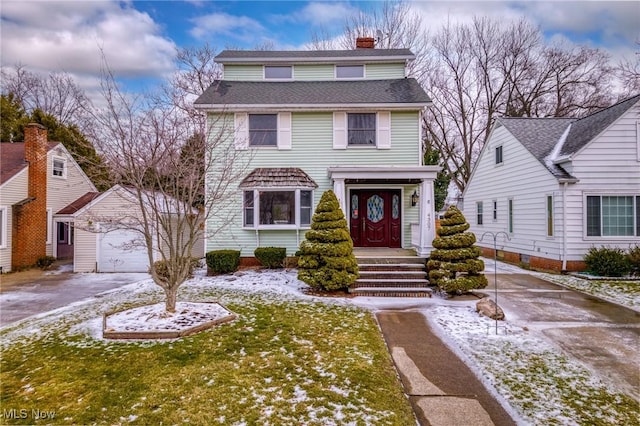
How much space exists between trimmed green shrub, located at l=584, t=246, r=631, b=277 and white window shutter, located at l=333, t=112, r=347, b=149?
911 centimetres

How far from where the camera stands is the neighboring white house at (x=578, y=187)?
36.4 feet

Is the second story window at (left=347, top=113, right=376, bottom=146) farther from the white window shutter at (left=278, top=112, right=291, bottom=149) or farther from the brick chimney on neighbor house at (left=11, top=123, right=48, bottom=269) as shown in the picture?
the brick chimney on neighbor house at (left=11, top=123, right=48, bottom=269)

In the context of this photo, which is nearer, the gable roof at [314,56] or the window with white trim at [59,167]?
the gable roof at [314,56]

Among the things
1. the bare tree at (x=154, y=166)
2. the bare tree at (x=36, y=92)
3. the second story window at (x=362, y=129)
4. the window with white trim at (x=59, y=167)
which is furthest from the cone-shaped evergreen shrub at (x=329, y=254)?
the bare tree at (x=36, y=92)

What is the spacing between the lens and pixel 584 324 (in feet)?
21.5

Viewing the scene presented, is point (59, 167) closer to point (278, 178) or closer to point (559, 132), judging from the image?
point (278, 178)

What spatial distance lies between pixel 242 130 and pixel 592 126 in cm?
1281

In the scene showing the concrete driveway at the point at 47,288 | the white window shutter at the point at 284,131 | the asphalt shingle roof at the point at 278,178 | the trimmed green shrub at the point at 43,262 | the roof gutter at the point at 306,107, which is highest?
the roof gutter at the point at 306,107

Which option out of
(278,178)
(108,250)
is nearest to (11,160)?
(108,250)

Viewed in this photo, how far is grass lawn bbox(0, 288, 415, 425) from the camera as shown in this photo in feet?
11.4

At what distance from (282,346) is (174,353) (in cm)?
164

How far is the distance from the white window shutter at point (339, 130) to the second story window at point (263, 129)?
2.22 m

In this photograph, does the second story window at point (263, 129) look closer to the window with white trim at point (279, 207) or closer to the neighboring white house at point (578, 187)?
the window with white trim at point (279, 207)

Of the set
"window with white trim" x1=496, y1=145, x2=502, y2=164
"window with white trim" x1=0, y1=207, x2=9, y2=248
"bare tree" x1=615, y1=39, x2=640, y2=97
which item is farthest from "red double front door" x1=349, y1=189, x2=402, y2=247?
"window with white trim" x1=0, y1=207, x2=9, y2=248
